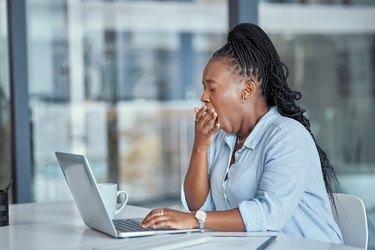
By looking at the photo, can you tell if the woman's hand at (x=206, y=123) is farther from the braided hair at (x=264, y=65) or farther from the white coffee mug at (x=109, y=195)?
the white coffee mug at (x=109, y=195)

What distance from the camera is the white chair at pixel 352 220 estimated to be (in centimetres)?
167

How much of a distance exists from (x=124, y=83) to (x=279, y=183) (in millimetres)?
5791

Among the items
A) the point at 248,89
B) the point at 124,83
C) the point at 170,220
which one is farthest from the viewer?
the point at 124,83

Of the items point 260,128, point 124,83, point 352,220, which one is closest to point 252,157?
point 260,128

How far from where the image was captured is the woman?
60.4 inches

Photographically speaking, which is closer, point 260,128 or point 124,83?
point 260,128

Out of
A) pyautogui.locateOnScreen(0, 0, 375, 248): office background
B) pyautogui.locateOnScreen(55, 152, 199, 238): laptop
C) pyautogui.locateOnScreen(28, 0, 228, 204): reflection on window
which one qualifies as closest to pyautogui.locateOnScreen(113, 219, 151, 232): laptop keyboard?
pyautogui.locateOnScreen(55, 152, 199, 238): laptop

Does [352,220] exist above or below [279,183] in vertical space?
below

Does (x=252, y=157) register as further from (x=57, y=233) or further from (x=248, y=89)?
(x=57, y=233)

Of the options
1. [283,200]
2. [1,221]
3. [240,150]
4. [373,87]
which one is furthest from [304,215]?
[373,87]

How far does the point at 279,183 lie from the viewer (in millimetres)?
1563

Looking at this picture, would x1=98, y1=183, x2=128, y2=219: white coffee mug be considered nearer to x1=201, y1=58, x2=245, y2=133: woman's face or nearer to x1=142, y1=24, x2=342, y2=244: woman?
x1=142, y1=24, x2=342, y2=244: woman

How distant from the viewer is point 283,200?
155 cm

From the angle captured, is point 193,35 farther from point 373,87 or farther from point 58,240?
point 58,240
